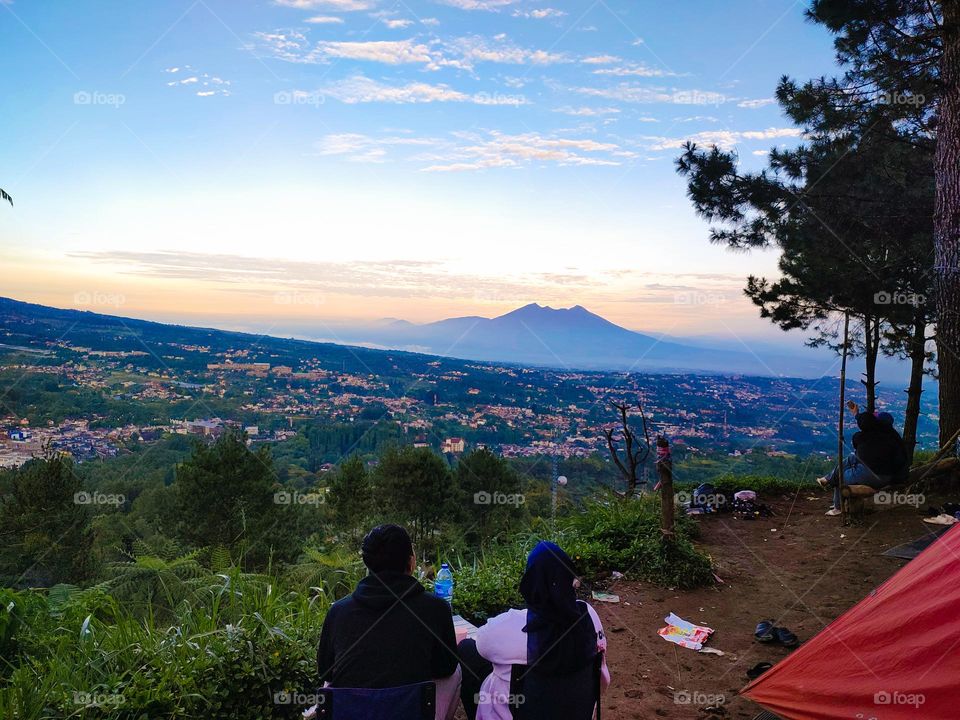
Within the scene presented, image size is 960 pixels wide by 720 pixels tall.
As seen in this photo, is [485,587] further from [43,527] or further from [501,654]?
[43,527]

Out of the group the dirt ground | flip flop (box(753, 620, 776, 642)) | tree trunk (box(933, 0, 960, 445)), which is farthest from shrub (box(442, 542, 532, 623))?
tree trunk (box(933, 0, 960, 445))

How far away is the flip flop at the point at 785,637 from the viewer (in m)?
4.59

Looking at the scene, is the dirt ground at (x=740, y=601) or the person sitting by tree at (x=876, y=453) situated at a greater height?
the person sitting by tree at (x=876, y=453)

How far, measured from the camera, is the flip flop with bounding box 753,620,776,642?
4688 mm

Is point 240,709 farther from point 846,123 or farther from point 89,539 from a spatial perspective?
point 89,539

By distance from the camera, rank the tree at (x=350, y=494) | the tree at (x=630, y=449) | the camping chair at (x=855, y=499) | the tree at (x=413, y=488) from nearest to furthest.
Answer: the camping chair at (x=855, y=499) < the tree at (x=630, y=449) < the tree at (x=350, y=494) < the tree at (x=413, y=488)

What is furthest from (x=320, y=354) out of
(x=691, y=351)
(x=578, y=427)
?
(x=691, y=351)

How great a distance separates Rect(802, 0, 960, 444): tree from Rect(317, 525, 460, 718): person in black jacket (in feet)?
27.8

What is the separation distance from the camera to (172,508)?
1778 cm

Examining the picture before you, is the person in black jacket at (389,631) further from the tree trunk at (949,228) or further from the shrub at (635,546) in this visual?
the tree trunk at (949,228)

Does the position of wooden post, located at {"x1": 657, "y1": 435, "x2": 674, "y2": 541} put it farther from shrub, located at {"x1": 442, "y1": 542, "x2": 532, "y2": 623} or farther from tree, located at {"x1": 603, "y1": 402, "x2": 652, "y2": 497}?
tree, located at {"x1": 603, "y1": 402, "x2": 652, "y2": 497}

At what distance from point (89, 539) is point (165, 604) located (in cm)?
1541

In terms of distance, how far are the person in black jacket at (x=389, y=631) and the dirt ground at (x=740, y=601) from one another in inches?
74.2

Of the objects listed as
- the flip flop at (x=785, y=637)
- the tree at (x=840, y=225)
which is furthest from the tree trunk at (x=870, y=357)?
the flip flop at (x=785, y=637)
